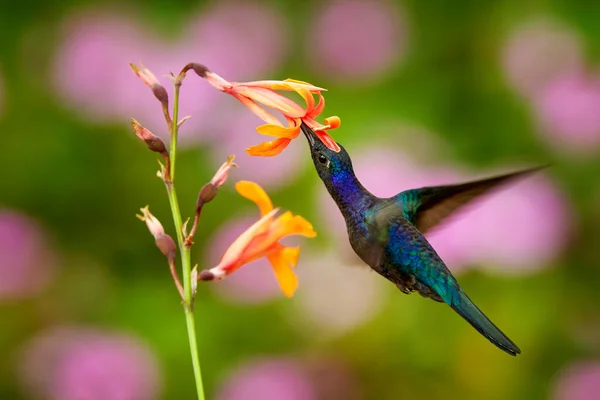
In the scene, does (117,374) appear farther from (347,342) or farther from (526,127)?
(526,127)

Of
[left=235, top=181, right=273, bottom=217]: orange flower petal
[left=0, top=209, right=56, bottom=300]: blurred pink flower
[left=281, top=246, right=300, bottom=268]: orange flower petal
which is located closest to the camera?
[left=235, top=181, right=273, bottom=217]: orange flower petal

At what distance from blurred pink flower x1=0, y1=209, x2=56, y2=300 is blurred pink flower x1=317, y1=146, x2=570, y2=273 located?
1208mm

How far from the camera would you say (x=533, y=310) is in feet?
10.4

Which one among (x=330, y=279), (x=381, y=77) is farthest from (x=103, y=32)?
(x=330, y=279)

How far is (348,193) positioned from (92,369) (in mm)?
1737

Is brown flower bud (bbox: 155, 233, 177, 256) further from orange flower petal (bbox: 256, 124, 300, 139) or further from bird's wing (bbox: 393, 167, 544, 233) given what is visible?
bird's wing (bbox: 393, 167, 544, 233)

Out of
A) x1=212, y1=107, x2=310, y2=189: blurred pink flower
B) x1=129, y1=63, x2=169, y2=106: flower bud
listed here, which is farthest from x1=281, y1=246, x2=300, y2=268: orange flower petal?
x1=212, y1=107, x2=310, y2=189: blurred pink flower

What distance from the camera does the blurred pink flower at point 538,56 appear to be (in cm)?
350

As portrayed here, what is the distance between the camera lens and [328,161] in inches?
58.9

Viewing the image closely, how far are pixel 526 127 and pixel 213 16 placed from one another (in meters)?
1.57

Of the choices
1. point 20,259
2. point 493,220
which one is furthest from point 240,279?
point 493,220

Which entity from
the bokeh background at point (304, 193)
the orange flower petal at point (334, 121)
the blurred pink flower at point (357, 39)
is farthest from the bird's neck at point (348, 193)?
the blurred pink flower at point (357, 39)

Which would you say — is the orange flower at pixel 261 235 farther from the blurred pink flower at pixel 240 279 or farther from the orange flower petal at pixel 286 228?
A: the blurred pink flower at pixel 240 279

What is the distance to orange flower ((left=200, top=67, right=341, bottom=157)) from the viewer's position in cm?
140
